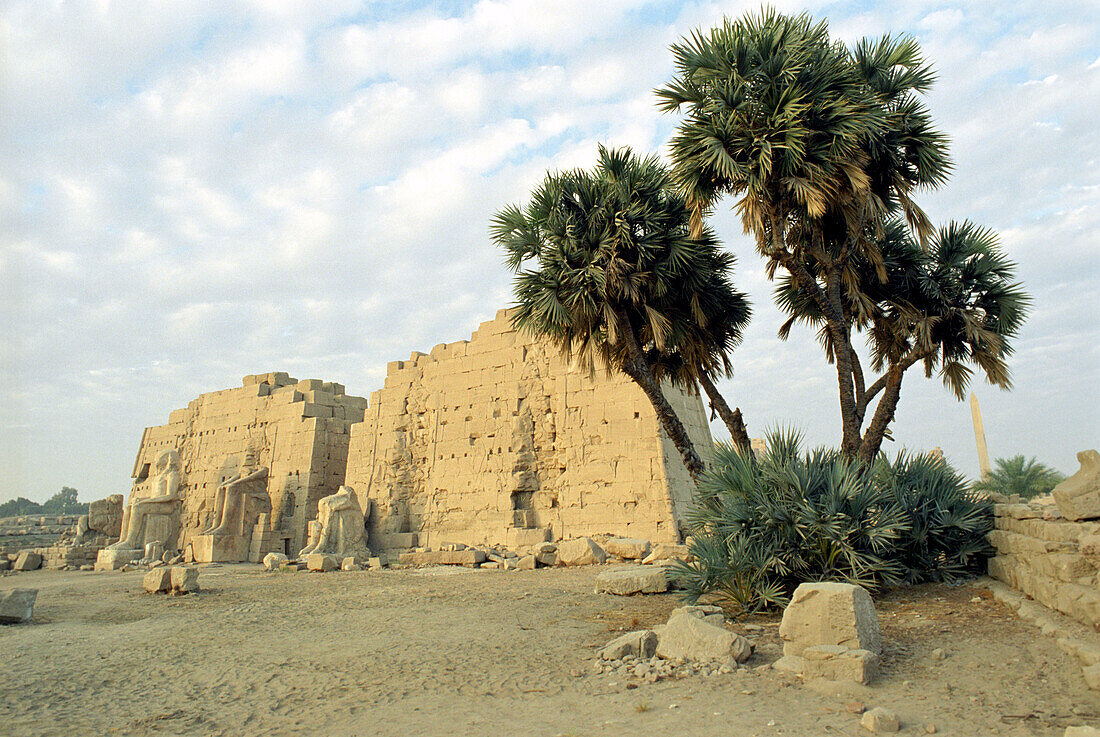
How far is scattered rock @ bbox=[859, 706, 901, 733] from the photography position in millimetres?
3637

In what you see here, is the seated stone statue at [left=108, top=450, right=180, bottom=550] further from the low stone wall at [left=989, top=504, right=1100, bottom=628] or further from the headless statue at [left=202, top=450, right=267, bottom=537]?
the low stone wall at [left=989, top=504, right=1100, bottom=628]

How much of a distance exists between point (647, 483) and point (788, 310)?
404cm

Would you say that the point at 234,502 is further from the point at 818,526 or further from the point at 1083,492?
the point at 1083,492

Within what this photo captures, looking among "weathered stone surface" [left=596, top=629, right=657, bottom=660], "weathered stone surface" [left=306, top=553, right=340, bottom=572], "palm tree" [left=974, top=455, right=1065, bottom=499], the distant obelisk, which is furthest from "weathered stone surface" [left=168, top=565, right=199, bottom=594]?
the distant obelisk

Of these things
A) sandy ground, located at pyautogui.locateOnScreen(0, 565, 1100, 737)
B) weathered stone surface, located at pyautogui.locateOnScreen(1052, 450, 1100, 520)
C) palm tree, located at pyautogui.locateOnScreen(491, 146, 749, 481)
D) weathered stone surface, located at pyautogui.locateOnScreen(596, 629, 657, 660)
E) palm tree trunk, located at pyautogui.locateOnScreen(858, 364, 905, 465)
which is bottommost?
sandy ground, located at pyautogui.locateOnScreen(0, 565, 1100, 737)

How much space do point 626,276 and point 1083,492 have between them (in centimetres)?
565

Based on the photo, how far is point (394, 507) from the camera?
52.0 feet

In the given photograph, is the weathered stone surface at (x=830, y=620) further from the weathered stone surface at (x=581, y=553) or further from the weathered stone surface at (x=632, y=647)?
the weathered stone surface at (x=581, y=553)

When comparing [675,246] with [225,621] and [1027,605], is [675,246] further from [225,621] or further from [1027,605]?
[225,621]

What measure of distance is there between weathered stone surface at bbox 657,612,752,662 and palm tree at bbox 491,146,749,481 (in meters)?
3.98

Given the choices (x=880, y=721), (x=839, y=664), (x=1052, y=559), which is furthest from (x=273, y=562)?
(x=1052, y=559)

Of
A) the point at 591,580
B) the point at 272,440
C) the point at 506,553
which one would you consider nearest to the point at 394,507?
the point at 506,553

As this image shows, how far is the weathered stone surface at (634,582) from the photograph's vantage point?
26.8 ft

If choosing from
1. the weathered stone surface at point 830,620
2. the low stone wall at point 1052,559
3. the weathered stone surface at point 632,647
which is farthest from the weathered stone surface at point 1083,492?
the weathered stone surface at point 632,647
